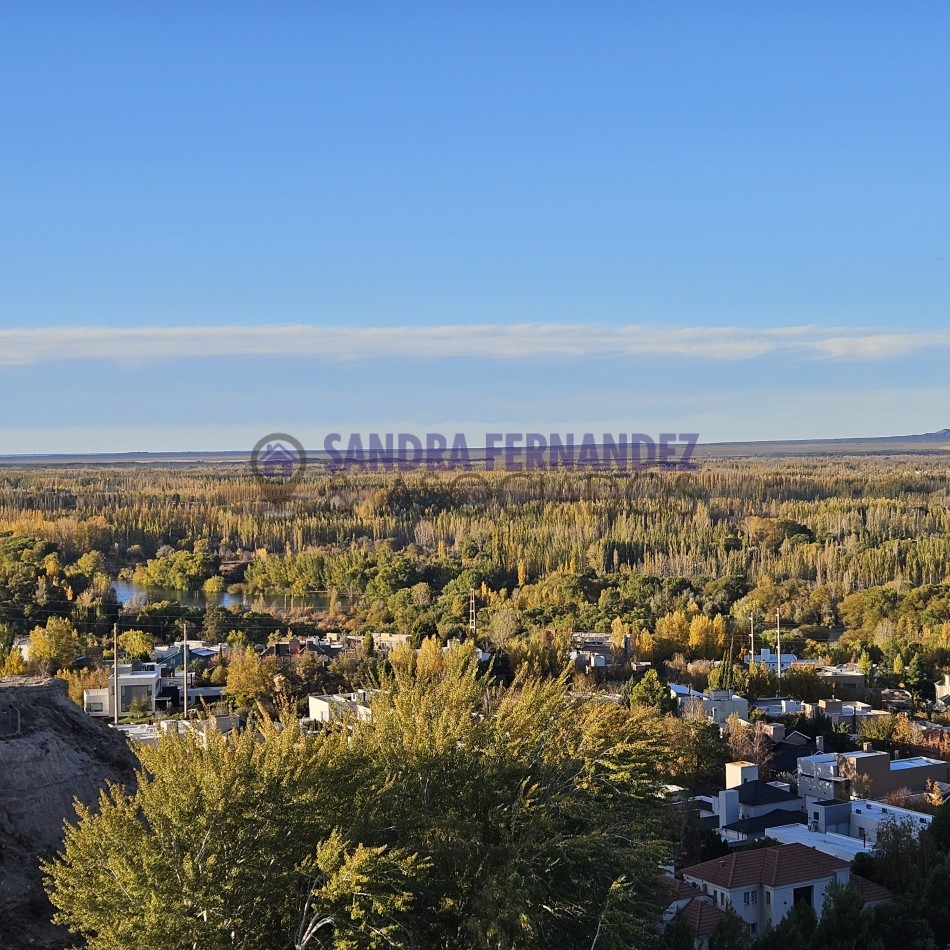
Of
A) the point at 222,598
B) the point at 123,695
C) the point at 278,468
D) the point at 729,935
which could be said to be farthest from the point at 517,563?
the point at 278,468

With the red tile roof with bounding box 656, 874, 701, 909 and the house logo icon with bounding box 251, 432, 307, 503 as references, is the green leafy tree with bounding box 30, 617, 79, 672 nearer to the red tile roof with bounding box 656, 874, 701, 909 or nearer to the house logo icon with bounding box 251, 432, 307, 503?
the red tile roof with bounding box 656, 874, 701, 909

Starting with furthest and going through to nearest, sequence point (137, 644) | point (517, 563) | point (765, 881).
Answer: point (517, 563) < point (137, 644) < point (765, 881)

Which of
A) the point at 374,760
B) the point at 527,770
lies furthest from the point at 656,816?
the point at 374,760

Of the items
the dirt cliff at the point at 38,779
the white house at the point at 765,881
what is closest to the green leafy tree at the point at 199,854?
the dirt cliff at the point at 38,779

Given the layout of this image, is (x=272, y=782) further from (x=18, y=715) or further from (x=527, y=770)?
(x=18, y=715)

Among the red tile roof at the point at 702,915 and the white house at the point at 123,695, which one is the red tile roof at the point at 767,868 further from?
the white house at the point at 123,695

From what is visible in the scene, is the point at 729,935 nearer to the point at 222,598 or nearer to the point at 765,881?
the point at 765,881
